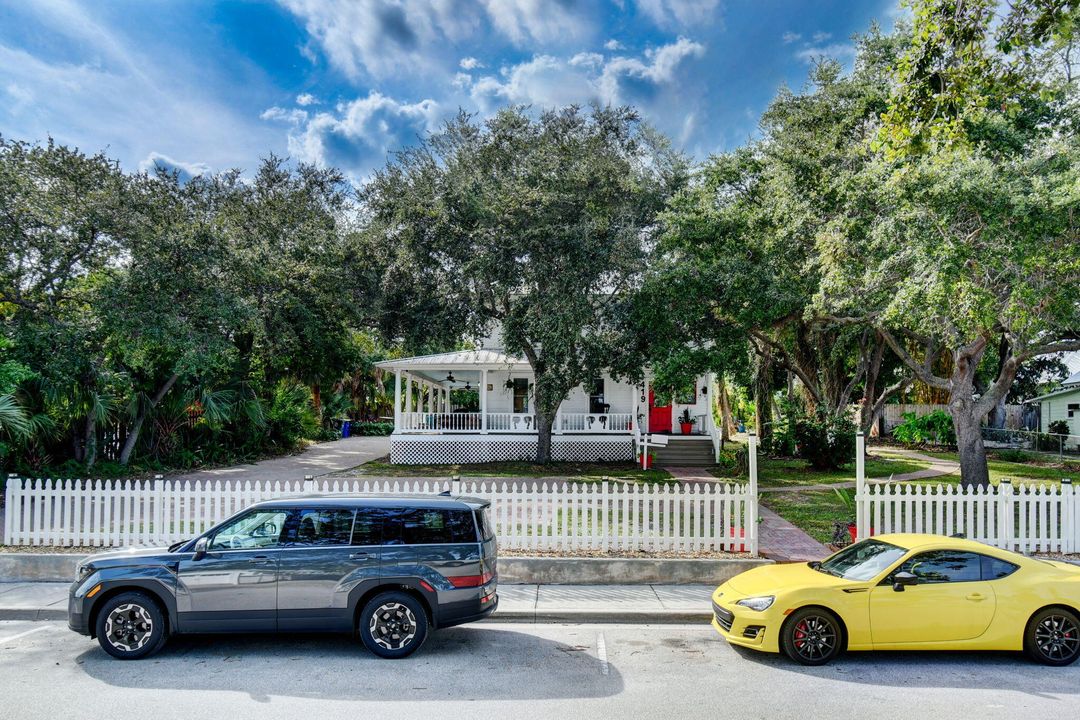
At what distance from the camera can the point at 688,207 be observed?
1923cm

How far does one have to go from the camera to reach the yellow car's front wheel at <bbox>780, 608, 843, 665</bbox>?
6.74 m

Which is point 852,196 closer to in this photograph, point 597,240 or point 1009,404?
point 597,240

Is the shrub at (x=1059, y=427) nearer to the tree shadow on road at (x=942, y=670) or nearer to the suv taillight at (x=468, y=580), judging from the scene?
the tree shadow on road at (x=942, y=670)

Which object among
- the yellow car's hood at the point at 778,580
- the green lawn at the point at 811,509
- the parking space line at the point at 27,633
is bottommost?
the parking space line at the point at 27,633

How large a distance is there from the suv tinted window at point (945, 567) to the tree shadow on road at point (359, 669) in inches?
127

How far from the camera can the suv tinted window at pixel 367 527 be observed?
702 centimetres

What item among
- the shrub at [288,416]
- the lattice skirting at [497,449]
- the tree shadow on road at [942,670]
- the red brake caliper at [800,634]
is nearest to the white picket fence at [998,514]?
the tree shadow on road at [942,670]

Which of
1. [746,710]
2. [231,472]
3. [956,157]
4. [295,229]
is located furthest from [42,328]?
[956,157]

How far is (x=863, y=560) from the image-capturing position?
7.39 metres

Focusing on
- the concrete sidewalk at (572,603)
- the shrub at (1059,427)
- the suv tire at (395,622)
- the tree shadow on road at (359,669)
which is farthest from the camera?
the shrub at (1059,427)

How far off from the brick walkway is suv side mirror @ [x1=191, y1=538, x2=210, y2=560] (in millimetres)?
7826

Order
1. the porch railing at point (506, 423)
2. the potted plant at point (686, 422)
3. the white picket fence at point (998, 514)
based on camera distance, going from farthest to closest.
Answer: the potted plant at point (686, 422) < the porch railing at point (506, 423) < the white picket fence at point (998, 514)

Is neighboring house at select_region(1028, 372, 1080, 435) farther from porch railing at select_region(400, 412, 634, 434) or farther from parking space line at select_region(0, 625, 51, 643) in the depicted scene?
parking space line at select_region(0, 625, 51, 643)

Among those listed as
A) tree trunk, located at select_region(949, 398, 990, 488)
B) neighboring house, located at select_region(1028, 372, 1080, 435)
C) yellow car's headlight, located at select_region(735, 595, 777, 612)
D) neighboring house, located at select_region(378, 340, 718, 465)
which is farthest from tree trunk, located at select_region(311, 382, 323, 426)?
neighboring house, located at select_region(1028, 372, 1080, 435)
